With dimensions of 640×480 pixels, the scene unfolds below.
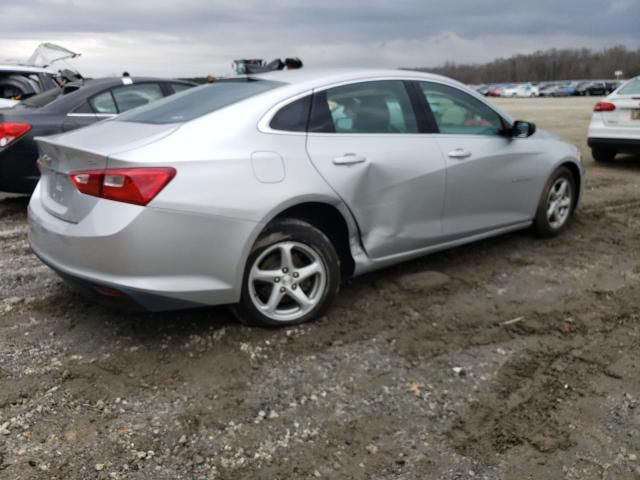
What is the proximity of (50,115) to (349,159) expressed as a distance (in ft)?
14.1

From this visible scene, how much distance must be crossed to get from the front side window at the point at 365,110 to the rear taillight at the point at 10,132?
13.3 ft

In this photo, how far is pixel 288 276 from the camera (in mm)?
3594

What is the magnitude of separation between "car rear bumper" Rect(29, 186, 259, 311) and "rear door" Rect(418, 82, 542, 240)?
69.3 inches

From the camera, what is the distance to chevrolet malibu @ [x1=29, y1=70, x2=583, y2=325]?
3.09 m

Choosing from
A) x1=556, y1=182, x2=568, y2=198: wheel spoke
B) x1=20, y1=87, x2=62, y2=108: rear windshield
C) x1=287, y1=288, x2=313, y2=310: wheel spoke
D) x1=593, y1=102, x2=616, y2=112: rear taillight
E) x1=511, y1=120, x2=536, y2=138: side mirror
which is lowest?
x1=287, y1=288, x2=313, y2=310: wheel spoke

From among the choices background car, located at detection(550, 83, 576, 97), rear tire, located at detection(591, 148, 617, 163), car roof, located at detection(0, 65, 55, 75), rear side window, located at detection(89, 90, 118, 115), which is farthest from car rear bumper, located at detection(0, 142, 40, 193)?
background car, located at detection(550, 83, 576, 97)

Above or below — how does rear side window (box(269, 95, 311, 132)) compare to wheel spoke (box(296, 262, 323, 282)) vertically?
above

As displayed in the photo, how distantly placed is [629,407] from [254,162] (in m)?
2.28

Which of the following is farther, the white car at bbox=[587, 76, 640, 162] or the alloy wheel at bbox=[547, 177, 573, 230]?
the white car at bbox=[587, 76, 640, 162]

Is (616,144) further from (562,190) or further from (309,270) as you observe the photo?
(309,270)

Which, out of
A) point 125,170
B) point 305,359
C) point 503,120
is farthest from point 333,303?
point 503,120

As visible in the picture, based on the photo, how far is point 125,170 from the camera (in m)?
3.04

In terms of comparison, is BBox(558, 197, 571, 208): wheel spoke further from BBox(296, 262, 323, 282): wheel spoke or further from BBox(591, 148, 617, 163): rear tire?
BBox(591, 148, 617, 163): rear tire

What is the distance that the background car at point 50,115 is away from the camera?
6.35m
